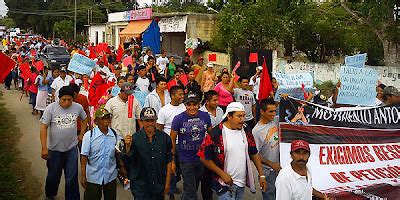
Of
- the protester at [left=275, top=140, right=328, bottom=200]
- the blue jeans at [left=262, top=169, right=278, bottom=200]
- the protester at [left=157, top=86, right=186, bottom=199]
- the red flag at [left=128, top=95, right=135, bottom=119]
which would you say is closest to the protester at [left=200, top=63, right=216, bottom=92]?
the red flag at [left=128, top=95, right=135, bottom=119]

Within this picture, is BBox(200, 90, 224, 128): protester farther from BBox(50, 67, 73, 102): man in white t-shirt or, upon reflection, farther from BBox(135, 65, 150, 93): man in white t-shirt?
BBox(50, 67, 73, 102): man in white t-shirt

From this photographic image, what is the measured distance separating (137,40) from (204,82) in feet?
70.7

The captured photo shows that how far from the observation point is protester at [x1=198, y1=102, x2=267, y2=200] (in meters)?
4.79

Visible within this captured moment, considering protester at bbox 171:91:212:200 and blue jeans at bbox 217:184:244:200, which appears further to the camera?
protester at bbox 171:91:212:200

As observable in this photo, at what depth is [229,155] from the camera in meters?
4.80

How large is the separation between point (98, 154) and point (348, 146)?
2.82 metres

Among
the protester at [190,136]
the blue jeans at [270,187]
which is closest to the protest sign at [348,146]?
the blue jeans at [270,187]

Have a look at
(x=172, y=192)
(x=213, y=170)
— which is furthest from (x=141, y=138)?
(x=172, y=192)

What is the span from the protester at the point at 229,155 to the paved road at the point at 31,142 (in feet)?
6.66

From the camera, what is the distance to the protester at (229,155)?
479 cm

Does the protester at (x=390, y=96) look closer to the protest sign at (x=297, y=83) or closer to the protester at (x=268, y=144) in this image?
the protest sign at (x=297, y=83)

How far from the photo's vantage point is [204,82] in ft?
37.7

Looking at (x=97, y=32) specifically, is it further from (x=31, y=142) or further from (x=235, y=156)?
(x=235, y=156)

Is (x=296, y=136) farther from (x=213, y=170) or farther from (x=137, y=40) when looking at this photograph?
(x=137, y=40)
